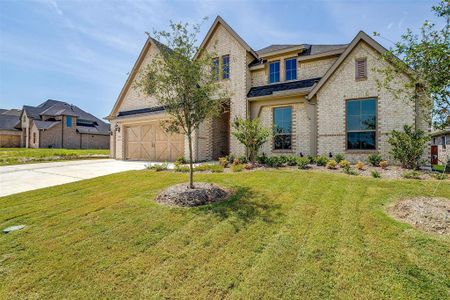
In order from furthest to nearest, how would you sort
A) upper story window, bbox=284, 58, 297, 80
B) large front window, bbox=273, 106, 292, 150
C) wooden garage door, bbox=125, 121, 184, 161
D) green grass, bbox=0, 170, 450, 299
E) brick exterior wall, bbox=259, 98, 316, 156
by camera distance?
1. wooden garage door, bbox=125, 121, 184, 161
2. upper story window, bbox=284, 58, 297, 80
3. large front window, bbox=273, 106, 292, 150
4. brick exterior wall, bbox=259, 98, 316, 156
5. green grass, bbox=0, 170, 450, 299

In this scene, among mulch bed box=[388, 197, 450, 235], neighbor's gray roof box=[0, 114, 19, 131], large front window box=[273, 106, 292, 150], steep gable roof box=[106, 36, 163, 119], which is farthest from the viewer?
neighbor's gray roof box=[0, 114, 19, 131]

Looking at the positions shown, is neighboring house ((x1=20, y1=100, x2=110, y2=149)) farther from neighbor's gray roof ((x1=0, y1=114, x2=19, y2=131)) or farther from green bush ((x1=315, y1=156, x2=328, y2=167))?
green bush ((x1=315, y1=156, x2=328, y2=167))

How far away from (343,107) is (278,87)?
4.13 m

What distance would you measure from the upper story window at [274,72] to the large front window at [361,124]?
15.8ft

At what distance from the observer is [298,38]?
15.3 m

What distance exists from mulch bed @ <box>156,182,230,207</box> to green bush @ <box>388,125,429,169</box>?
8108 millimetres

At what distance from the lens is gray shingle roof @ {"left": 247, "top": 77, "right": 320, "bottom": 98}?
13000mm

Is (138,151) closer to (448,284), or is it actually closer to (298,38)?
(298,38)

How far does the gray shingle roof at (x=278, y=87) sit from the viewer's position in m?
13.0

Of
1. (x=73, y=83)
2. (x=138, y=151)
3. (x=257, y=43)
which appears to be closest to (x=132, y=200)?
(x=138, y=151)

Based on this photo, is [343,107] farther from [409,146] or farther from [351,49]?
[409,146]

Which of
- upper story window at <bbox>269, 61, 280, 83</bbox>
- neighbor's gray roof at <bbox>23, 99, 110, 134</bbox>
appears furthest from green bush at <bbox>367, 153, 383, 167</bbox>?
neighbor's gray roof at <bbox>23, 99, 110, 134</bbox>

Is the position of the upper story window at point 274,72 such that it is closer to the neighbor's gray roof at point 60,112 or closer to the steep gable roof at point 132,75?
the steep gable roof at point 132,75

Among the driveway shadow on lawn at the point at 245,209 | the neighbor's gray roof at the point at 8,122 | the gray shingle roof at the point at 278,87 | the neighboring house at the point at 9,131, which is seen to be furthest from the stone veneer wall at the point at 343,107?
the neighbor's gray roof at the point at 8,122
